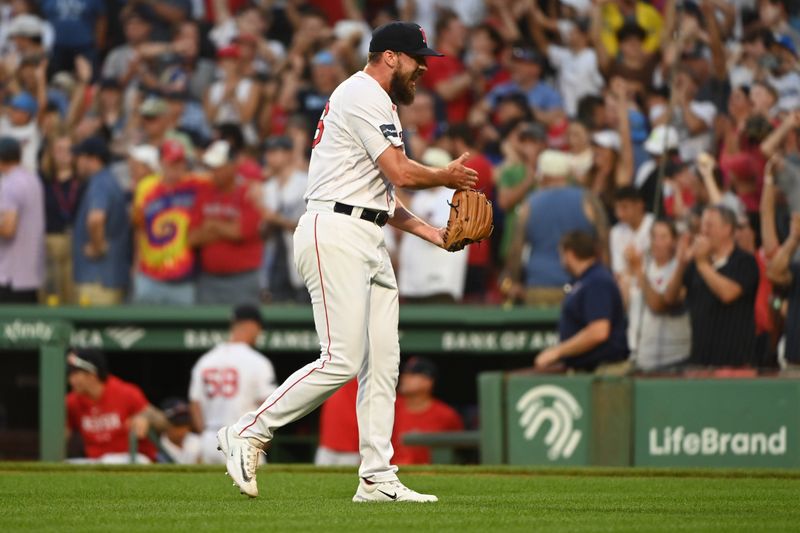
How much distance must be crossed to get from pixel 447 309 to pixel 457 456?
131 cm

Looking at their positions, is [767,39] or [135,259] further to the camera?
[135,259]

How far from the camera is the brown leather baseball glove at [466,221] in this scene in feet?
23.5

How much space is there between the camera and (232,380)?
11.8m

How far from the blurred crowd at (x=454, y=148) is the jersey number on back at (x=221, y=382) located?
1.92 metres

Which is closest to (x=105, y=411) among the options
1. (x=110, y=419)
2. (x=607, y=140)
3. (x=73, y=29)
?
(x=110, y=419)

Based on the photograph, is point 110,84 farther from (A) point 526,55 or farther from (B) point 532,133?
(B) point 532,133

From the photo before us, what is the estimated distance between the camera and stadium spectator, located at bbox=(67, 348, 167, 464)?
482 inches

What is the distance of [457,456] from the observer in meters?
12.5

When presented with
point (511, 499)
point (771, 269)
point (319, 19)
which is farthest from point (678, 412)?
point (319, 19)

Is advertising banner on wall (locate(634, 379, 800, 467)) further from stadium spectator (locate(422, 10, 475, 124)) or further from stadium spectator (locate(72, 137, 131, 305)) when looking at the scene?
stadium spectator (locate(72, 137, 131, 305))

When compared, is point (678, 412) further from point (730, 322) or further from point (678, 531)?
point (678, 531)

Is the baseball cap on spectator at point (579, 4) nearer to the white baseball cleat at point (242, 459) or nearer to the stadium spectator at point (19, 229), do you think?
the stadium spectator at point (19, 229)

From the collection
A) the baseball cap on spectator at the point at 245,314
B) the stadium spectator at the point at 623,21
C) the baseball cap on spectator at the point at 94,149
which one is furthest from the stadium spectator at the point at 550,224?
the baseball cap on spectator at the point at 94,149

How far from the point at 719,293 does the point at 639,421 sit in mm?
1098
